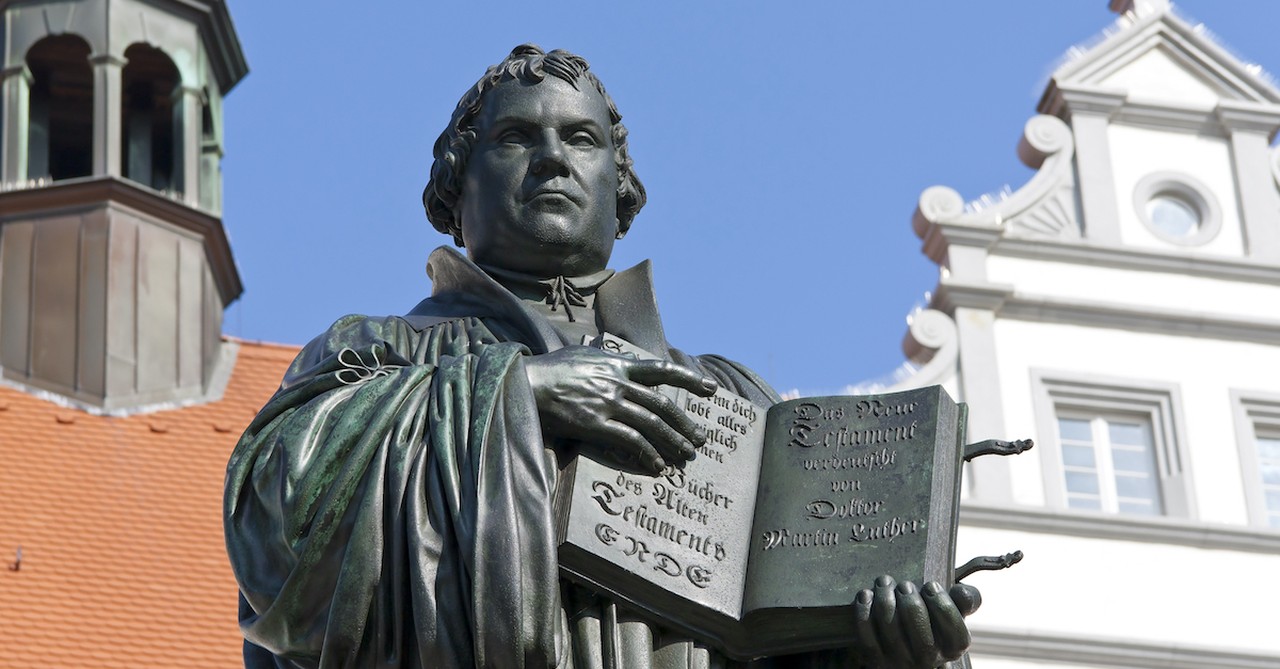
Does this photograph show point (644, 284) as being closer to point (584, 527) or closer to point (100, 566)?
point (584, 527)

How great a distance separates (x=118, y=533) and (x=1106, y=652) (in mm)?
9375

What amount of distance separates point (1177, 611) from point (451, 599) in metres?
15.0

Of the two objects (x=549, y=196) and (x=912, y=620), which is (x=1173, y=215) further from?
(x=912, y=620)

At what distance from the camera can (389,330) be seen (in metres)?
5.40

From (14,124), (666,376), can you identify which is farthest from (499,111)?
(14,124)

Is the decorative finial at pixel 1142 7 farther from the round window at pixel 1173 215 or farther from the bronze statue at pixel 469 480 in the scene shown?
the bronze statue at pixel 469 480

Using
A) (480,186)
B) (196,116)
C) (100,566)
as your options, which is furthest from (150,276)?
(480,186)

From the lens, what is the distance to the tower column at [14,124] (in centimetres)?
2934

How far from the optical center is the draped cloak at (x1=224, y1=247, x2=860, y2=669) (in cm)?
466

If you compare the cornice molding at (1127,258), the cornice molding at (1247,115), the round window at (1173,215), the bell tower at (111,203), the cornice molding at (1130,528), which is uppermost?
the bell tower at (111,203)

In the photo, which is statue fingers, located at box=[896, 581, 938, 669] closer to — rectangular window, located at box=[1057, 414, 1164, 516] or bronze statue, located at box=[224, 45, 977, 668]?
bronze statue, located at box=[224, 45, 977, 668]

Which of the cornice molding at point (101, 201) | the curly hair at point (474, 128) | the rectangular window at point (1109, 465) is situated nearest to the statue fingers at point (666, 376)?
the curly hair at point (474, 128)

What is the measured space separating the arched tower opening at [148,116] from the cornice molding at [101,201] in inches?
30.9

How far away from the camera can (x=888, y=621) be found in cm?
485
